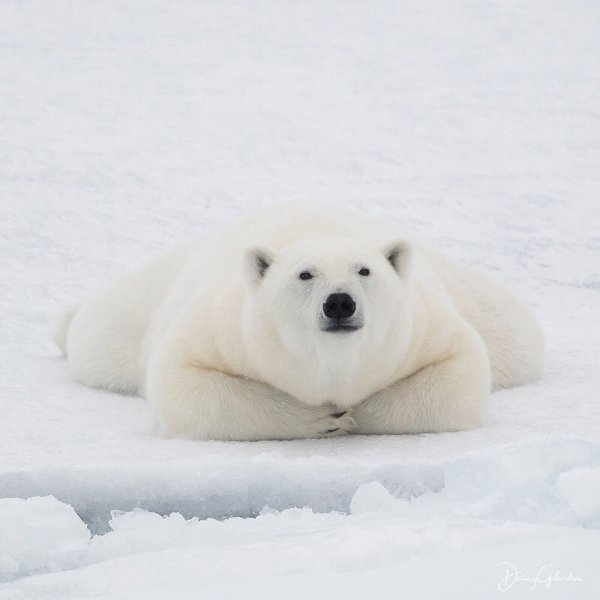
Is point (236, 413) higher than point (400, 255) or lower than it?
lower

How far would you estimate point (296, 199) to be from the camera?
36.1 feet

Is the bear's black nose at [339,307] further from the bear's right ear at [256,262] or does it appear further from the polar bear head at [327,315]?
the bear's right ear at [256,262]

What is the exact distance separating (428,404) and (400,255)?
524 millimetres

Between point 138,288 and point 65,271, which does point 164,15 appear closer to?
point 65,271

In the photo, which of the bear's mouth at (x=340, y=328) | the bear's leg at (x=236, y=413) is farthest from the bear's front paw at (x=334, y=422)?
the bear's mouth at (x=340, y=328)

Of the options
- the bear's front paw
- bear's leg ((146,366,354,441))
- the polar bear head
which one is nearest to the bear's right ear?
the polar bear head

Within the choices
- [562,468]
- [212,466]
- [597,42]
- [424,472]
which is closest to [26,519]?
[212,466]

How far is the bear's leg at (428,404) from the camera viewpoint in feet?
13.3

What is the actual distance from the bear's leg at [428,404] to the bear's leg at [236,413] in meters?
0.09

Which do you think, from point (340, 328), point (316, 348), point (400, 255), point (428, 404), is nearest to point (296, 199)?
point (400, 255)

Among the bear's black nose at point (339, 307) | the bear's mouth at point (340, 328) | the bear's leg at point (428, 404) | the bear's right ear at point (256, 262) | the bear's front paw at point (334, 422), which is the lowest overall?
the bear's front paw at point (334, 422)

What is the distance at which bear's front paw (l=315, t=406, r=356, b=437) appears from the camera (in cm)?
405

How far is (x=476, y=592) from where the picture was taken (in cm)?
220

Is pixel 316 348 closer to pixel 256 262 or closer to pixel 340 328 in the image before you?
pixel 340 328
